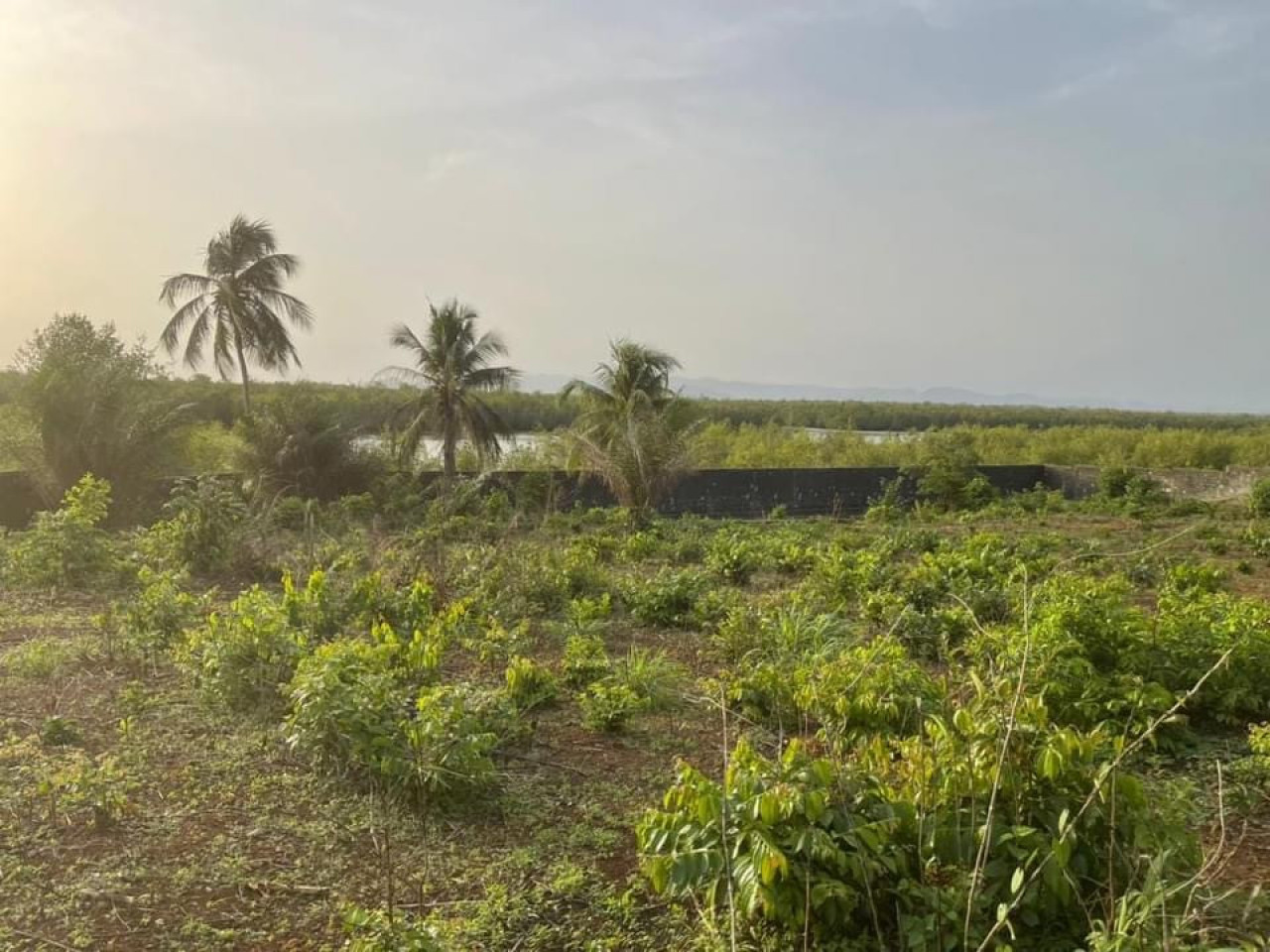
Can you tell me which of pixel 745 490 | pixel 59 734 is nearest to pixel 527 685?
pixel 59 734

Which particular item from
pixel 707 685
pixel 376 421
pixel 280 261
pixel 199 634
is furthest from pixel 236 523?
pixel 280 261

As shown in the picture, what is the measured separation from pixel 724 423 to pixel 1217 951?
94.0 ft

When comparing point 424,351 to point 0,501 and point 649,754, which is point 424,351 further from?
point 649,754

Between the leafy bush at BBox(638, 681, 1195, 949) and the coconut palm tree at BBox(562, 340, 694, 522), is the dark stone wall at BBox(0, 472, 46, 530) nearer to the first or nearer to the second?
the coconut palm tree at BBox(562, 340, 694, 522)

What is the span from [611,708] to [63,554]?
289 inches

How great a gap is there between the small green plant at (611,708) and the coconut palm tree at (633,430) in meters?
10.3

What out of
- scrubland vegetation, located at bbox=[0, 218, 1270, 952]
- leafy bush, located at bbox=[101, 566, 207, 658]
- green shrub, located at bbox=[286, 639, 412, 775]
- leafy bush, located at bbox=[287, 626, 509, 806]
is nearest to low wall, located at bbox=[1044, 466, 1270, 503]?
scrubland vegetation, located at bbox=[0, 218, 1270, 952]

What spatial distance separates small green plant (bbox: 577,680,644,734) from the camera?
530 cm

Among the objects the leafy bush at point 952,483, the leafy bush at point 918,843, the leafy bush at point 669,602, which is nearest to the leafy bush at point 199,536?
the leafy bush at point 669,602

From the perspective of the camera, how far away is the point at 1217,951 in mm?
2143

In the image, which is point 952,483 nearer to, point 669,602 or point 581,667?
point 669,602

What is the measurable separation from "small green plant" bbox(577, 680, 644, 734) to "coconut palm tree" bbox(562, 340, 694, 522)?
10250 mm

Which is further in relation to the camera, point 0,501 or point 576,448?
point 576,448

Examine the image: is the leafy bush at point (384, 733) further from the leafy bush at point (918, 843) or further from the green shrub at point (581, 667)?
the leafy bush at point (918, 843)
